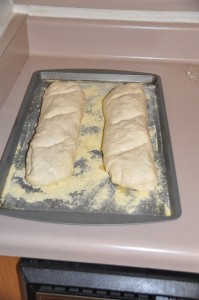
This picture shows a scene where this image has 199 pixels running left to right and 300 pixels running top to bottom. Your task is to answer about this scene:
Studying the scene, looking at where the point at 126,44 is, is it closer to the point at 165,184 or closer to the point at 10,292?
the point at 165,184

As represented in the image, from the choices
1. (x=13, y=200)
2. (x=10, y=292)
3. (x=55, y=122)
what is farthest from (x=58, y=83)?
(x=10, y=292)

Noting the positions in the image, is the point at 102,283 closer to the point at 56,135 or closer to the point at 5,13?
the point at 56,135

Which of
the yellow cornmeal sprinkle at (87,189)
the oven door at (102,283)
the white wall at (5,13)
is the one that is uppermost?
the white wall at (5,13)

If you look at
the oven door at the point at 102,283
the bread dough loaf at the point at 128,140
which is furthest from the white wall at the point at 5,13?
the oven door at the point at 102,283

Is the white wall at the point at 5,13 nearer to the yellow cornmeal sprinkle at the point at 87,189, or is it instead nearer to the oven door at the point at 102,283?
the yellow cornmeal sprinkle at the point at 87,189

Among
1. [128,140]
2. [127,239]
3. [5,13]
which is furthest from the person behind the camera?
[5,13]

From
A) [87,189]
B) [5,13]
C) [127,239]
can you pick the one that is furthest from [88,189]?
[5,13]
